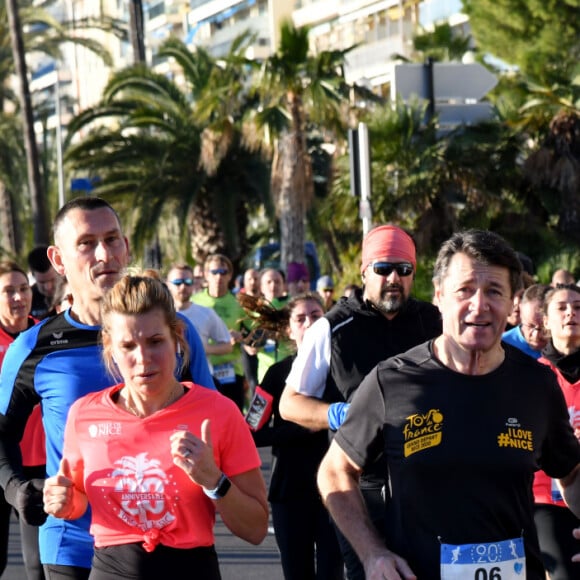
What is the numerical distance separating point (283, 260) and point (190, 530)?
20.8 metres

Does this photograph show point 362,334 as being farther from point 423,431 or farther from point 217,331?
point 217,331

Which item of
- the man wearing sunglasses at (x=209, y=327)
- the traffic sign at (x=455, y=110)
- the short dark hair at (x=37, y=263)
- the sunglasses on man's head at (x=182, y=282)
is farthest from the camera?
the traffic sign at (x=455, y=110)

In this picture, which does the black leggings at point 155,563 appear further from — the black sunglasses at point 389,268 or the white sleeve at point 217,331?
the white sleeve at point 217,331

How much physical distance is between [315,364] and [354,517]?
2.09 m

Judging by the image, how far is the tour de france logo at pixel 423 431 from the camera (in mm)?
3689

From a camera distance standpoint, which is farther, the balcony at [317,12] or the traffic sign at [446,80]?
the balcony at [317,12]

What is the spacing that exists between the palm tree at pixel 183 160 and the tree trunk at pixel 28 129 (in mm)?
1810

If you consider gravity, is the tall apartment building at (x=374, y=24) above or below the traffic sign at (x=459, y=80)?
above

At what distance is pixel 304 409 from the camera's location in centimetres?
582

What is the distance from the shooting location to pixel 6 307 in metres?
8.16

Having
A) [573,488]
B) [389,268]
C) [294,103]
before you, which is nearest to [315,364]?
[389,268]

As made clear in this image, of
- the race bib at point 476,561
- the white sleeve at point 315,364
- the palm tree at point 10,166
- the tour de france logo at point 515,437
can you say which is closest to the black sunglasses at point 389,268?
the white sleeve at point 315,364

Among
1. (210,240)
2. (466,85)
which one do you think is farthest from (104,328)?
(210,240)

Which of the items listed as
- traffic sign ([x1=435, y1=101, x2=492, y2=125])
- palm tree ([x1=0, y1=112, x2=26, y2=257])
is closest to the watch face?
traffic sign ([x1=435, y1=101, x2=492, y2=125])
